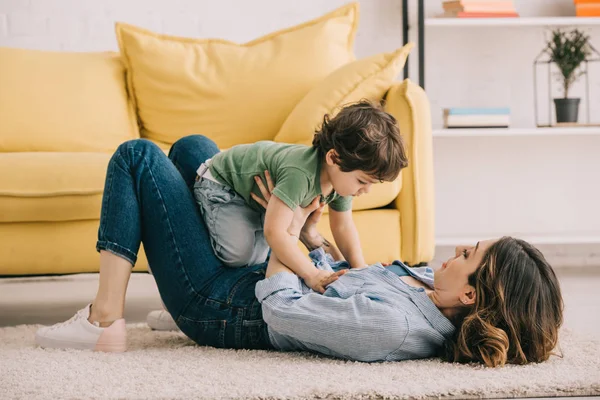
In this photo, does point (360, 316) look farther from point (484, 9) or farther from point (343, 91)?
point (484, 9)

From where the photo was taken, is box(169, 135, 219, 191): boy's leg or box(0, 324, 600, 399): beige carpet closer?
box(0, 324, 600, 399): beige carpet

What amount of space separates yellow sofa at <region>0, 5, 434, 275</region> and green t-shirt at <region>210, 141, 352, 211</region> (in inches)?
22.1

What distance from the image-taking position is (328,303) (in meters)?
1.43

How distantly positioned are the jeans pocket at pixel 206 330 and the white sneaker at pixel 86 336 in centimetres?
13

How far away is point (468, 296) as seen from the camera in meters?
1.43

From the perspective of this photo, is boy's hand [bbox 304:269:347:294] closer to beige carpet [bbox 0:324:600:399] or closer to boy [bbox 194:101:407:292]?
boy [bbox 194:101:407:292]

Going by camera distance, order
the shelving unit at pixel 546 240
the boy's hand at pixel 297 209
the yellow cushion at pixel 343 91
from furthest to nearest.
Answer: the shelving unit at pixel 546 240
the yellow cushion at pixel 343 91
the boy's hand at pixel 297 209

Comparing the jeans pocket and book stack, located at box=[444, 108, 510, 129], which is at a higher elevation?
book stack, located at box=[444, 108, 510, 129]

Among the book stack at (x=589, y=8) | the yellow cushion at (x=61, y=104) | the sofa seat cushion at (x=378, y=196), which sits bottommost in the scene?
the sofa seat cushion at (x=378, y=196)

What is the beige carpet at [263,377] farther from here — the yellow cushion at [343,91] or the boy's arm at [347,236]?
the yellow cushion at [343,91]

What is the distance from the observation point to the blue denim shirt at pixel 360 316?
1.41 meters

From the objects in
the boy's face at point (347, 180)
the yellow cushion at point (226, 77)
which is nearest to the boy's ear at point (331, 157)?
the boy's face at point (347, 180)

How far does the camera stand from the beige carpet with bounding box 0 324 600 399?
1.29m

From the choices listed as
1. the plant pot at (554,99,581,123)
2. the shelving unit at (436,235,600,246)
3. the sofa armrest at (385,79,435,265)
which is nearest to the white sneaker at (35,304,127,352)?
the sofa armrest at (385,79,435,265)
